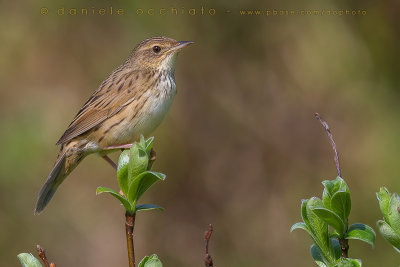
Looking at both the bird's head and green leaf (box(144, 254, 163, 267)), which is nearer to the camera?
green leaf (box(144, 254, 163, 267))

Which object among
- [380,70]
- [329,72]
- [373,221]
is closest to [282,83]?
[329,72]

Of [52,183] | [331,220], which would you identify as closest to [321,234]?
[331,220]

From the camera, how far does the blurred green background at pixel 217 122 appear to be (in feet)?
20.0

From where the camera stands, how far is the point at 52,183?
4383mm

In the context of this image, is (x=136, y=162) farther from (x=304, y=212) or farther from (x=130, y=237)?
(x=304, y=212)

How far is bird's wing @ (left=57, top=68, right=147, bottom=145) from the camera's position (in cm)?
456

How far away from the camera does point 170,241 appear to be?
21.9 ft

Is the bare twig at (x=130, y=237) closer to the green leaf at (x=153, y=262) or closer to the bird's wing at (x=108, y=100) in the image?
the green leaf at (x=153, y=262)

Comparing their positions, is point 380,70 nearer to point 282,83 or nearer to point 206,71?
point 282,83

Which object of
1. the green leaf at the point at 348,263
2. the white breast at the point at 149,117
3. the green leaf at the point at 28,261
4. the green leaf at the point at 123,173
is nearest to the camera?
the green leaf at the point at 348,263

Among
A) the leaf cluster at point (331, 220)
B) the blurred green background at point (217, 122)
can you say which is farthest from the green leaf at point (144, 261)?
the blurred green background at point (217, 122)

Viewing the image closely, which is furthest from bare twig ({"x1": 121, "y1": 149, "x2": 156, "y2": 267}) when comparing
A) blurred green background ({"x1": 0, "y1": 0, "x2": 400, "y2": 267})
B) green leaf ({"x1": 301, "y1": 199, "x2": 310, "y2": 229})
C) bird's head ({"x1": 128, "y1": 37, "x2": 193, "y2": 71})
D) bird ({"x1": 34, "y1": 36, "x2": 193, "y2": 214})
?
blurred green background ({"x1": 0, "y1": 0, "x2": 400, "y2": 267})

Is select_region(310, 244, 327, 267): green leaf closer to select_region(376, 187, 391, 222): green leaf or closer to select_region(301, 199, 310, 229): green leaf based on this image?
select_region(301, 199, 310, 229): green leaf

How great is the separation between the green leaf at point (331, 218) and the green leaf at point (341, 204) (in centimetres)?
2
